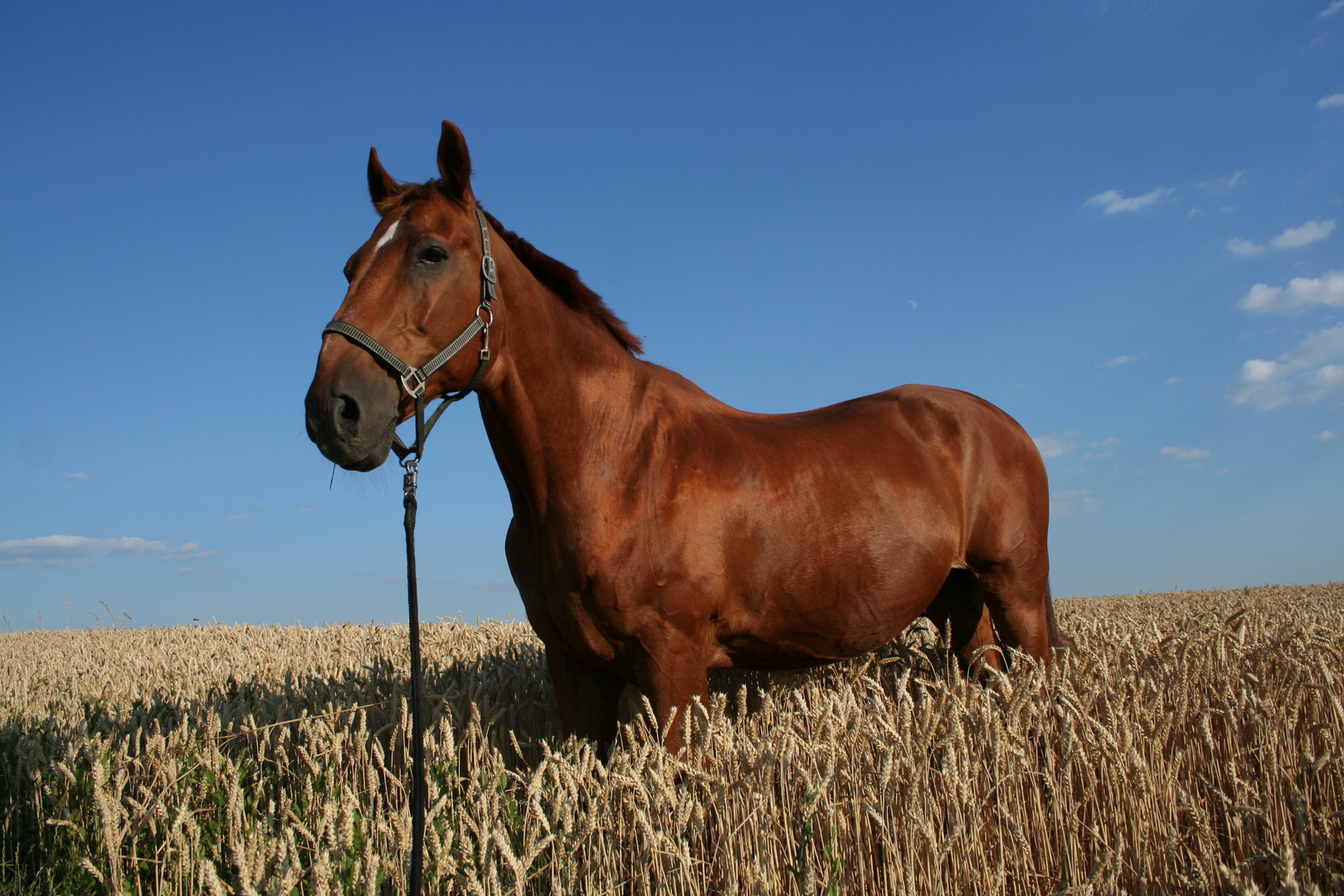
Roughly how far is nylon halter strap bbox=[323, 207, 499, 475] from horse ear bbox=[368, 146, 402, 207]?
0.48 m

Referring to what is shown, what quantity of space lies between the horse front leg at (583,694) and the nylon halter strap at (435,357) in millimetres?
1263

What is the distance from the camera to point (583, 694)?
3.69 meters

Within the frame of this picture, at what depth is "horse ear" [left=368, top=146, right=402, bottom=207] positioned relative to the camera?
3484 millimetres

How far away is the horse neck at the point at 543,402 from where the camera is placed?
3293 millimetres

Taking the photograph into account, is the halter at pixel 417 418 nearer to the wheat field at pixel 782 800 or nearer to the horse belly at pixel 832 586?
the wheat field at pixel 782 800

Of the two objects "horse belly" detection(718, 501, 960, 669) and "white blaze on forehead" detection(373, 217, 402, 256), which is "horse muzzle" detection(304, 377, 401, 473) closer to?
"white blaze on forehead" detection(373, 217, 402, 256)

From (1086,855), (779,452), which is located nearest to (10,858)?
(779,452)

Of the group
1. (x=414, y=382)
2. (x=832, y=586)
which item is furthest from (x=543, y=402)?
(x=832, y=586)

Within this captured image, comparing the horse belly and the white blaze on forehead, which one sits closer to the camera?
the white blaze on forehead

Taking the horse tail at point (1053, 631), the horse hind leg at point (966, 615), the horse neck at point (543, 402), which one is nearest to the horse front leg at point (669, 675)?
the horse neck at point (543, 402)

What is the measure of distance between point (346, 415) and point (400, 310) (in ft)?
1.53

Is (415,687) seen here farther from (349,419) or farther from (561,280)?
(561,280)

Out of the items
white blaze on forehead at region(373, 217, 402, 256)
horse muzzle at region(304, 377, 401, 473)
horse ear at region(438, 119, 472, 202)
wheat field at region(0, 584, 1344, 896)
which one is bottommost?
wheat field at region(0, 584, 1344, 896)

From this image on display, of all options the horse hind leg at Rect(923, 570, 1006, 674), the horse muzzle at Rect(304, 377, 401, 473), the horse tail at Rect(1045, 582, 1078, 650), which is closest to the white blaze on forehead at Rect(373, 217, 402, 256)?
the horse muzzle at Rect(304, 377, 401, 473)
